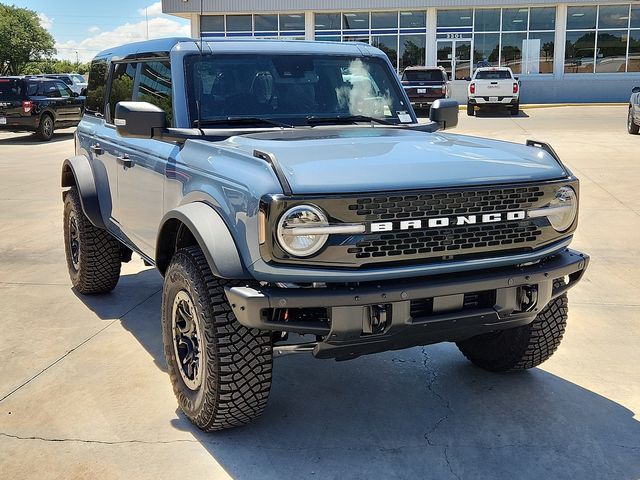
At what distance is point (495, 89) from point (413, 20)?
28.1 feet

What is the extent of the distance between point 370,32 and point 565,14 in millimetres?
8690

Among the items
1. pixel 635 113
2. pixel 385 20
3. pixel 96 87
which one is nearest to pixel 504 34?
pixel 385 20

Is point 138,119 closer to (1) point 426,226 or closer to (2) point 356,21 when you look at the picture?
(1) point 426,226

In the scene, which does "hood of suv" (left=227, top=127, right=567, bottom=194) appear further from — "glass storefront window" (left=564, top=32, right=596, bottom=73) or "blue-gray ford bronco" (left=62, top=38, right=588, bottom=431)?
"glass storefront window" (left=564, top=32, right=596, bottom=73)

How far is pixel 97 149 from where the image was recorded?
18.1 ft

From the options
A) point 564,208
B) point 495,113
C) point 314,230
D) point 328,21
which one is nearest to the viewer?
point 314,230

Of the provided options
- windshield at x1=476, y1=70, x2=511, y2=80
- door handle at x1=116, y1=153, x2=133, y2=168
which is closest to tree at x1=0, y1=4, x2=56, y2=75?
windshield at x1=476, y1=70, x2=511, y2=80

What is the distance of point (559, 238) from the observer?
362cm

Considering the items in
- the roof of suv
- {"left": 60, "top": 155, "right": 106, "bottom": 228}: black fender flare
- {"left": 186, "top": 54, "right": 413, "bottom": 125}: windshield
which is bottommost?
{"left": 60, "top": 155, "right": 106, "bottom": 228}: black fender flare

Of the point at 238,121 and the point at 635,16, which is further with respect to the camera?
the point at 635,16

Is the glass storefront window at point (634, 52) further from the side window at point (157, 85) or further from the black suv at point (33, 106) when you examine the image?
the side window at point (157, 85)

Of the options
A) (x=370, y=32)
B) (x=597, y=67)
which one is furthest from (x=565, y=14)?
(x=370, y=32)

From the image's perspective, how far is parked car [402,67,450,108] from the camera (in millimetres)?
26312

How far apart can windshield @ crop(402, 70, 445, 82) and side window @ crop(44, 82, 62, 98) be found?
12.3 m
